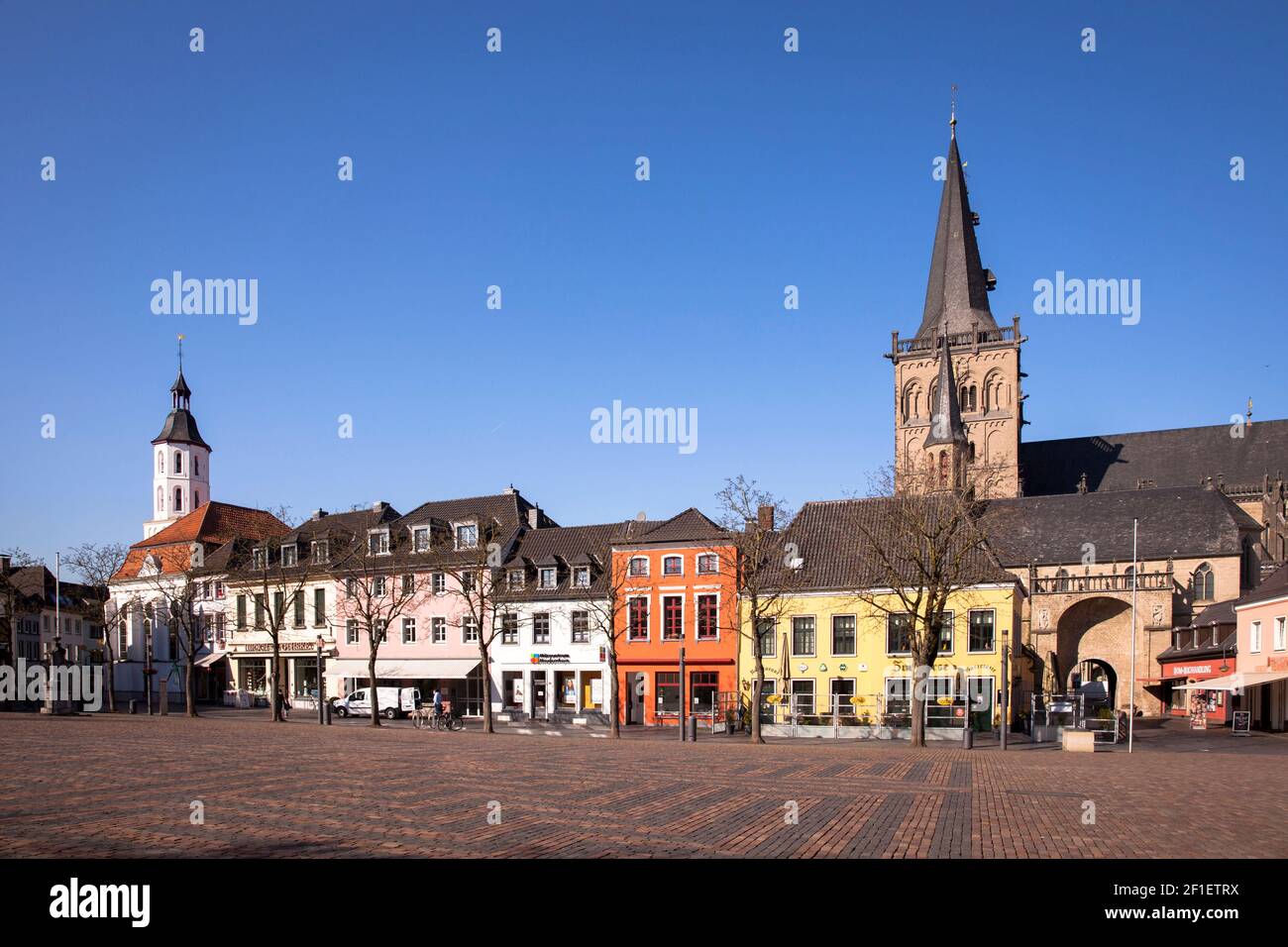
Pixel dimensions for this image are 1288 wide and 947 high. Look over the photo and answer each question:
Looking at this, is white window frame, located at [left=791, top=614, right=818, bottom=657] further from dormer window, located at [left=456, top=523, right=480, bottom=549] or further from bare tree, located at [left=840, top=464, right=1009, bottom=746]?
dormer window, located at [left=456, top=523, right=480, bottom=549]

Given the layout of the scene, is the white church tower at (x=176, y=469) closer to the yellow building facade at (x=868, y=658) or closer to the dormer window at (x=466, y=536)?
the dormer window at (x=466, y=536)

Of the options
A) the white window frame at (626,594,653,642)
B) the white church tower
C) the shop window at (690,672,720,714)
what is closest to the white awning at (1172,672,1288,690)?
the shop window at (690,672,720,714)

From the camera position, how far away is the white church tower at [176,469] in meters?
119

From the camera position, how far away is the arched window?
64.1 meters

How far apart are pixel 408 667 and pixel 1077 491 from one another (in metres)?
57.4

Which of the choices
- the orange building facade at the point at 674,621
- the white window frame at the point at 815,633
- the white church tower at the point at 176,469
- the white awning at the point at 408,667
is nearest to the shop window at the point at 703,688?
the orange building facade at the point at 674,621

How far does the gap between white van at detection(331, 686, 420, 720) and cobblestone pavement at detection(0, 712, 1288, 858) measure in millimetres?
22324

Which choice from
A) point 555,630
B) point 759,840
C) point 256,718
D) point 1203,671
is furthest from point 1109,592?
point 759,840

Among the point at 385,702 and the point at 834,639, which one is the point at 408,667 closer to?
the point at 385,702

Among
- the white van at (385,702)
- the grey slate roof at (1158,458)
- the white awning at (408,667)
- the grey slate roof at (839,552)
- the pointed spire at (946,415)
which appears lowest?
the white van at (385,702)

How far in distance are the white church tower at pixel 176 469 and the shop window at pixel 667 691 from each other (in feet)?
272
